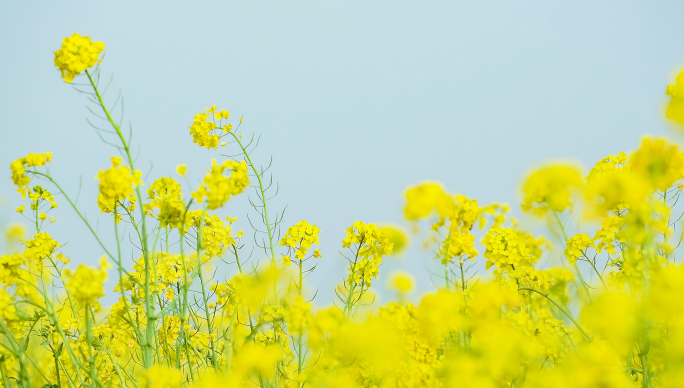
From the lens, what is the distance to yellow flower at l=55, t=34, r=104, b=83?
1.69 metres

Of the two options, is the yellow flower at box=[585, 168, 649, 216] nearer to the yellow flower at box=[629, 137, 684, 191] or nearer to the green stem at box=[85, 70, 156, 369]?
the yellow flower at box=[629, 137, 684, 191]

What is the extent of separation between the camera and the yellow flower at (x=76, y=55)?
1689 mm

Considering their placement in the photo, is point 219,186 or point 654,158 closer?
point 219,186

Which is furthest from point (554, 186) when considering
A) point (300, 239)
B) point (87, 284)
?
point (87, 284)

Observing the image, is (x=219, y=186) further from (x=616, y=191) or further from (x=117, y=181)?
(x=616, y=191)

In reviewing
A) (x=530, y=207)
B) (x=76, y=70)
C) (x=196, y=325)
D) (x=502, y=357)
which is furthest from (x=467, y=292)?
(x=76, y=70)

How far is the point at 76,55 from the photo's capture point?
1703 mm

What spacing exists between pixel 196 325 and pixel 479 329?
1185mm

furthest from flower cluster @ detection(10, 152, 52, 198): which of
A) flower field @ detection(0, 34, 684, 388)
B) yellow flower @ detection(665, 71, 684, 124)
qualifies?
yellow flower @ detection(665, 71, 684, 124)

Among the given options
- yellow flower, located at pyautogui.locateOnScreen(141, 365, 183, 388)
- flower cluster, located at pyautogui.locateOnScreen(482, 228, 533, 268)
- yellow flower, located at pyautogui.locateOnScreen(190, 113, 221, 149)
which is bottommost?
yellow flower, located at pyautogui.locateOnScreen(141, 365, 183, 388)

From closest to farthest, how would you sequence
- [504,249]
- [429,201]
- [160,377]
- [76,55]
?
[160,377] < [76,55] < [429,201] < [504,249]

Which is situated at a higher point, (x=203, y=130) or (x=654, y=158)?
(x=203, y=130)

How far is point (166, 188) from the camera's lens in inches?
91.7

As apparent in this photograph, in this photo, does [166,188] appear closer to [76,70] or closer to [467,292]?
[76,70]
